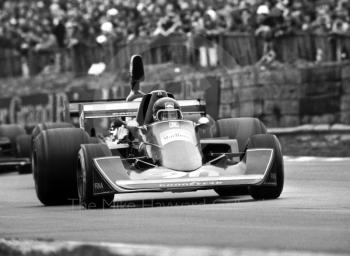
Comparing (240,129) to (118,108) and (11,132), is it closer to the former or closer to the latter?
(118,108)

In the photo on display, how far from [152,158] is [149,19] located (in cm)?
1499

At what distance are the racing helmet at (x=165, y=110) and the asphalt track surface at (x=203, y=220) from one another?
3.02 ft

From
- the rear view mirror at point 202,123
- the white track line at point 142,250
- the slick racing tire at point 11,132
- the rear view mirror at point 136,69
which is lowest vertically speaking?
the slick racing tire at point 11,132

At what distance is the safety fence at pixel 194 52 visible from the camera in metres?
16.9

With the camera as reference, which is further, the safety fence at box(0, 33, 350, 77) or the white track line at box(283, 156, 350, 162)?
the white track line at box(283, 156, 350, 162)

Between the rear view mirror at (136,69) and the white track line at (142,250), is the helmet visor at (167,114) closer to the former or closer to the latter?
the rear view mirror at (136,69)

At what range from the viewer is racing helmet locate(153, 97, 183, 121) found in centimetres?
1211

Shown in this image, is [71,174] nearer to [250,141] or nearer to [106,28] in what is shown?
[250,141]

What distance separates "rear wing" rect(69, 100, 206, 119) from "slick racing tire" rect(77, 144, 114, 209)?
65.0 inches

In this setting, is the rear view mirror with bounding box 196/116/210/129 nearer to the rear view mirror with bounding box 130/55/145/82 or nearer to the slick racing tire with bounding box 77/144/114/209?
the slick racing tire with bounding box 77/144/114/209

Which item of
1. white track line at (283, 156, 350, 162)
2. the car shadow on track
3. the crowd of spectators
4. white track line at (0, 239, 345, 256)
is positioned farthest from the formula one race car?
the crowd of spectators

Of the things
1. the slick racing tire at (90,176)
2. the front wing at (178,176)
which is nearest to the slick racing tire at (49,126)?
the slick racing tire at (90,176)

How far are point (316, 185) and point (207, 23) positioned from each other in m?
11.4

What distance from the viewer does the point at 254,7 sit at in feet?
77.5
